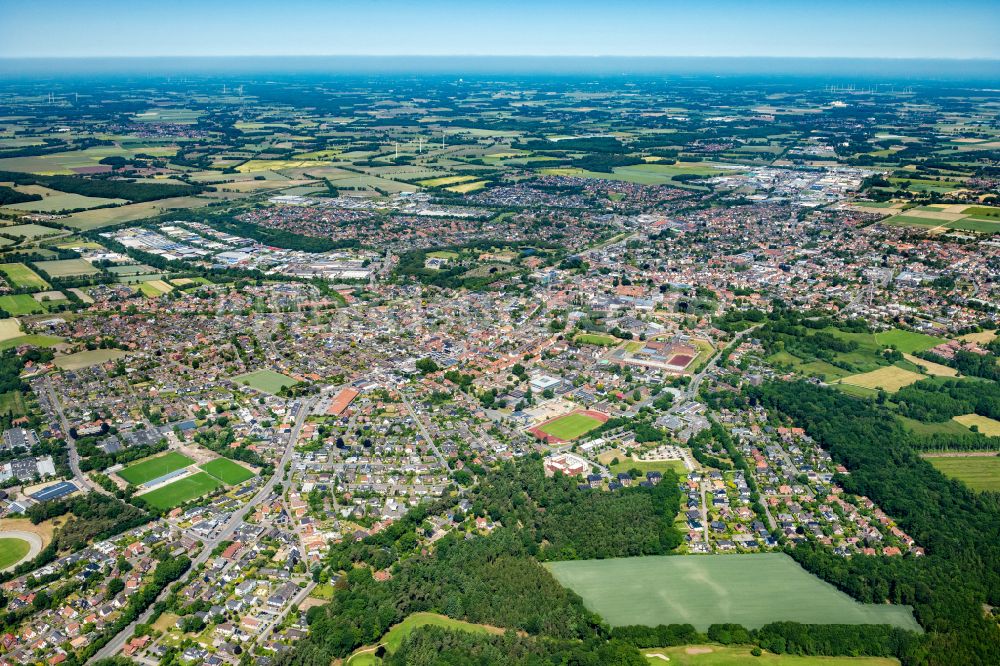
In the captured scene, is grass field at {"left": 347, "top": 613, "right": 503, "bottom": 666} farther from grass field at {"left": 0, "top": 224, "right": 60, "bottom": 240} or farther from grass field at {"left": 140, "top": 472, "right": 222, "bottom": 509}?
grass field at {"left": 0, "top": 224, "right": 60, "bottom": 240}

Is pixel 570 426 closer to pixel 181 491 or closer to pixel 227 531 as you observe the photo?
pixel 227 531

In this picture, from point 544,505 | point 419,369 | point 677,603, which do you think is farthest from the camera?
point 419,369

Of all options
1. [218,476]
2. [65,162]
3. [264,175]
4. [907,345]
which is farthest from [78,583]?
[65,162]

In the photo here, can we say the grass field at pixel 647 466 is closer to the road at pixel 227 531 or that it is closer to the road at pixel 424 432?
the road at pixel 424 432

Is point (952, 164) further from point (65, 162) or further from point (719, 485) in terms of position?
point (65, 162)

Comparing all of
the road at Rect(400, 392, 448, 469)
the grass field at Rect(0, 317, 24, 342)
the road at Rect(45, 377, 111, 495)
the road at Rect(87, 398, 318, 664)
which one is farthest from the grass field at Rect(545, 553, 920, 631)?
the grass field at Rect(0, 317, 24, 342)

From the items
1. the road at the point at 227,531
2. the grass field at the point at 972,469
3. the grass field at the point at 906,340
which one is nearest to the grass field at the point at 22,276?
the road at the point at 227,531

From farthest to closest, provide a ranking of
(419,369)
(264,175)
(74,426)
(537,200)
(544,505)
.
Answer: (264,175)
(537,200)
(419,369)
(74,426)
(544,505)
